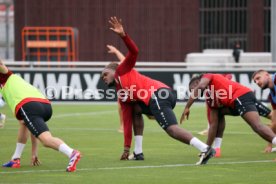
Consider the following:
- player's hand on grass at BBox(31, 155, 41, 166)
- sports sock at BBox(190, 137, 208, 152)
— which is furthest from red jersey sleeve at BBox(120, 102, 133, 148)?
sports sock at BBox(190, 137, 208, 152)

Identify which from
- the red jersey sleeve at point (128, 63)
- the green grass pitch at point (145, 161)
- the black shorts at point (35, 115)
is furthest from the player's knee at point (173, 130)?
the black shorts at point (35, 115)

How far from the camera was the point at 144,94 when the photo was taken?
16703 mm

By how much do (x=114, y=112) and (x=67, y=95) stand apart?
3246 millimetres

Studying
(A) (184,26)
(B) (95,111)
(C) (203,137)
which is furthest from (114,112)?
(A) (184,26)

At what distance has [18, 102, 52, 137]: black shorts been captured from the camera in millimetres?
15242

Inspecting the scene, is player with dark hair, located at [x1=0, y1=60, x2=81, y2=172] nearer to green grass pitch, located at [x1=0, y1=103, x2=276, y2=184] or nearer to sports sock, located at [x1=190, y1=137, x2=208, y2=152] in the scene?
green grass pitch, located at [x1=0, y1=103, x2=276, y2=184]

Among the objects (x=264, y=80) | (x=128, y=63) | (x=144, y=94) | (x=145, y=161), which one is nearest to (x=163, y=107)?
(x=144, y=94)

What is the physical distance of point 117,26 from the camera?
15.9m

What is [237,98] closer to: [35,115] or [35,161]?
[35,161]

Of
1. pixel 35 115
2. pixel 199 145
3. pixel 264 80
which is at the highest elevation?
pixel 264 80

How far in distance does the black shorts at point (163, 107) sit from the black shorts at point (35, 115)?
1846mm

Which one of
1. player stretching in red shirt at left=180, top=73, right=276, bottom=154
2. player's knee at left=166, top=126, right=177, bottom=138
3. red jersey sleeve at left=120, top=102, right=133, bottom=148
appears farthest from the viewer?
red jersey sleeve at left=120, top=102, right=133, bottom=148

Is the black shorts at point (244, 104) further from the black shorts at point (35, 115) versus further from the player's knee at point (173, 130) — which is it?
the black shorts at point (35, 115)

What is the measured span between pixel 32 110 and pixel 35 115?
9 centimetres
